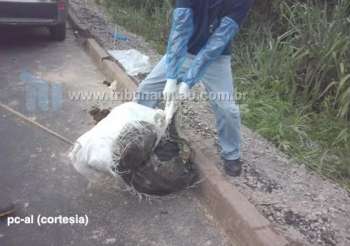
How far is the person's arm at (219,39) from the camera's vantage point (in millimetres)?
2871

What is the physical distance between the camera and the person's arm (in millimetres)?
2871

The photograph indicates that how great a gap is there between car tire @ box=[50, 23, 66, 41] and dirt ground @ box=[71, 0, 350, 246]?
282cm

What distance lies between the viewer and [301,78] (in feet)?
15.1

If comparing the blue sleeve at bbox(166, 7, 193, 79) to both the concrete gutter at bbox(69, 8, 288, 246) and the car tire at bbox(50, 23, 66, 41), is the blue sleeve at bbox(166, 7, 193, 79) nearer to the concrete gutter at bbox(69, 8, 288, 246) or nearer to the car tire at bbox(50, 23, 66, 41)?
the concrete gutter at bbox(69, 8, 288, 246)

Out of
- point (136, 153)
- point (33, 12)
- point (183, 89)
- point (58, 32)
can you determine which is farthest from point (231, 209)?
point (58, 32)

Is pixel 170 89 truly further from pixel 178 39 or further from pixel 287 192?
pixel 287 192

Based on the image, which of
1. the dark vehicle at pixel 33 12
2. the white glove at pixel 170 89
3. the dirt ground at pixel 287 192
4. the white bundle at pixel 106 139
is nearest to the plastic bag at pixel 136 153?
the white bundle at pixel 106 139

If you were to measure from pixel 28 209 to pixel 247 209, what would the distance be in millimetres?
1346

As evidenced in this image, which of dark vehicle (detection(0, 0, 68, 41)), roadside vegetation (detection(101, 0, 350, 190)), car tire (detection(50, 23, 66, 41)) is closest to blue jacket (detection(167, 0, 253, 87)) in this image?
roadside vegetation (detection(101, 0, 350, 190))

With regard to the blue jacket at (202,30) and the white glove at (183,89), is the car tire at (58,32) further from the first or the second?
the white glove at (183,89)

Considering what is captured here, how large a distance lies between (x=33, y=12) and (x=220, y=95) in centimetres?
346

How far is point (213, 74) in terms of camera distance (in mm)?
3092

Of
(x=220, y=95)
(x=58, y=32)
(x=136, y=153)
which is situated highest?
(x=220, y=95)

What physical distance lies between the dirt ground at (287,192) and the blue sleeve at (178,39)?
0.81 m
